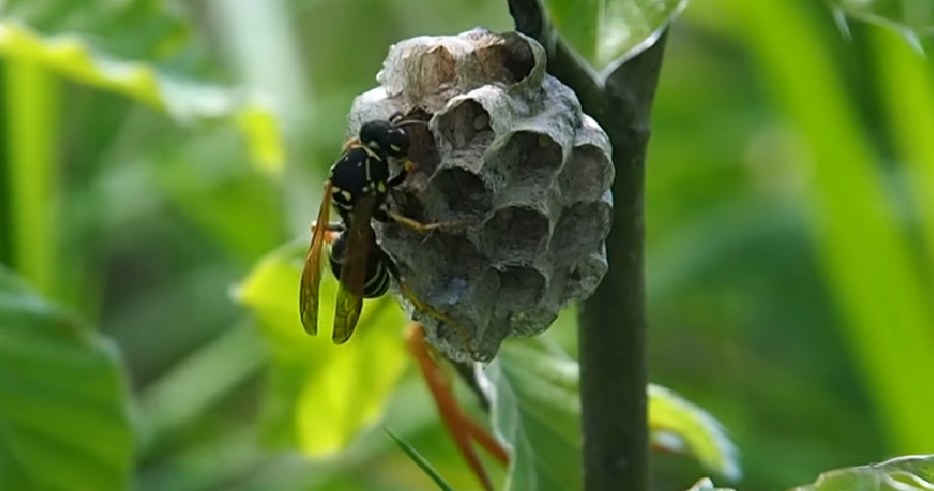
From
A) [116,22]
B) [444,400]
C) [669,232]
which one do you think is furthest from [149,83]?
[669,232]

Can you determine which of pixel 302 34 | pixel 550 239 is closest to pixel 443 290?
pixel 550 239

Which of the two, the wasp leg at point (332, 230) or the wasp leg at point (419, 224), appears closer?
the wasp leg at point (419, 224)

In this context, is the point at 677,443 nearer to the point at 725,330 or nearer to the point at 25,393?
the point at 25,393

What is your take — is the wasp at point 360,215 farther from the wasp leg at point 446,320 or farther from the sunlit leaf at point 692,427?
the sunlit leaf at point 692,427

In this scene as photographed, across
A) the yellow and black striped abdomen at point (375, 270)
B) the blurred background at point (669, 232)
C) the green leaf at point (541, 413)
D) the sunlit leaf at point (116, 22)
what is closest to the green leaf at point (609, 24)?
the yellow and black striped abdomen at point (375, 270)

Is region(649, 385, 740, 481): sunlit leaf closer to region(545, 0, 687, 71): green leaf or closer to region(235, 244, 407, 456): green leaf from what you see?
region(235, 244, 407, 456): green leaf

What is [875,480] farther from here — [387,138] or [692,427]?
[692,427]
